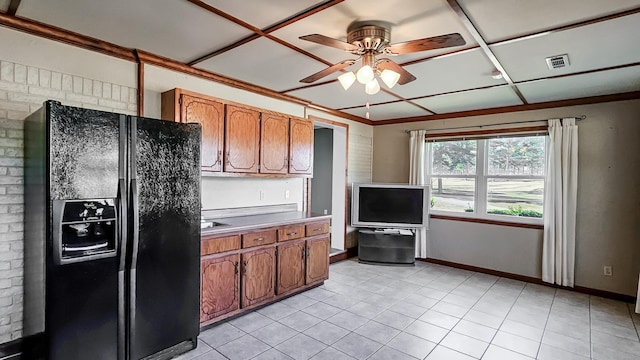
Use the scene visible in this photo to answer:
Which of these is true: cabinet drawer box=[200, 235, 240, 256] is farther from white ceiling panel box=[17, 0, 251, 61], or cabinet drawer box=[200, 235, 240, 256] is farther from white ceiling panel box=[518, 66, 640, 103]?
white ceiling panel box=[518, 66, 640, 103]

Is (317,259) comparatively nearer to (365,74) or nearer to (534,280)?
(365,74)

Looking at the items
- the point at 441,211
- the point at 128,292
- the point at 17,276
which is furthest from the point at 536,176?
the point at 17,276

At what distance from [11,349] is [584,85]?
18.8 feet

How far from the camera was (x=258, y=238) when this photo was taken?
11.0ft

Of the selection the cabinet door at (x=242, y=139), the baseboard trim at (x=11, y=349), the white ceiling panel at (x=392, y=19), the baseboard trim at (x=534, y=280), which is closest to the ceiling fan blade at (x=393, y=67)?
the white ceiling panel at (x=392, y=19)

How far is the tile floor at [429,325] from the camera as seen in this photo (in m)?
2.67

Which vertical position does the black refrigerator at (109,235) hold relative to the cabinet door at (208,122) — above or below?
below

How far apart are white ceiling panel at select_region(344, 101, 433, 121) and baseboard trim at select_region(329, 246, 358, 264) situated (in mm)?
2342

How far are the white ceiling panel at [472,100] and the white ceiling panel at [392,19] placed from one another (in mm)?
1592

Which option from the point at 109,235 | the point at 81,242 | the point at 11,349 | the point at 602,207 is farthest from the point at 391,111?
the point at 11,349

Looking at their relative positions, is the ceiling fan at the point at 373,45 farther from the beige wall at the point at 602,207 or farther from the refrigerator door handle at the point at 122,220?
the beige wall at the point at 602,207

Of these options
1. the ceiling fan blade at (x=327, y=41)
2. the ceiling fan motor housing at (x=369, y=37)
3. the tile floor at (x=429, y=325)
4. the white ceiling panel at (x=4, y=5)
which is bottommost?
the tile floor at (x=429, y=325)

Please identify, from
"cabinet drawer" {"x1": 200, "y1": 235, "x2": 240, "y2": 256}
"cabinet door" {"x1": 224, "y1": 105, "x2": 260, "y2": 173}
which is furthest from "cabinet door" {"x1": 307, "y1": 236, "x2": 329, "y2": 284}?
"cabinet door" {"x1": 224, "y1": 105, "x2": 260, "y2": 173}

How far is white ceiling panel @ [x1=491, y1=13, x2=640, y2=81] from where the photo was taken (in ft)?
7.28
